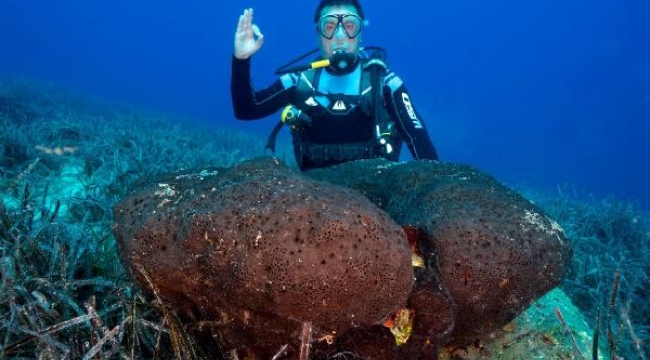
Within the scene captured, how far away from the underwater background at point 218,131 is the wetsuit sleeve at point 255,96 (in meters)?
1.49

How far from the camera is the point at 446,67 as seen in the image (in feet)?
341

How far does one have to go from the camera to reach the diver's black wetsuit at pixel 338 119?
5.06 metres

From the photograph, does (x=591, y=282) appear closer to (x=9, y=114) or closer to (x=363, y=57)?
(x=363, y=57)

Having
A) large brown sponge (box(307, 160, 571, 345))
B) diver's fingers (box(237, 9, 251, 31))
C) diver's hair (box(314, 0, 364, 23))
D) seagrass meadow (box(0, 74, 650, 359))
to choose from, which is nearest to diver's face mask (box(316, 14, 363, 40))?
diver's hair (box(314, 0, 364, 23))

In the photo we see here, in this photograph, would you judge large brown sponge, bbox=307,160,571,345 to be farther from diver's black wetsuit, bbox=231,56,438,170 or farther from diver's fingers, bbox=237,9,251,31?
diver's fingers, bbox=237,9,251,31

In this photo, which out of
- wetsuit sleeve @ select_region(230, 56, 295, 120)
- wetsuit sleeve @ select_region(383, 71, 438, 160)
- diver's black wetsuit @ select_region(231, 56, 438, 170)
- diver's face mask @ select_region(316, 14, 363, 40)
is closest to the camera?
wetsuit sleeve @ select_region(383, 71, 438, 160)

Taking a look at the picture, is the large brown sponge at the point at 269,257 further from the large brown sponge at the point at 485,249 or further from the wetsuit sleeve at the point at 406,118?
the wetsuit sleeve at the point at 406,118

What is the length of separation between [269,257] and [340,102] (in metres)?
3.82

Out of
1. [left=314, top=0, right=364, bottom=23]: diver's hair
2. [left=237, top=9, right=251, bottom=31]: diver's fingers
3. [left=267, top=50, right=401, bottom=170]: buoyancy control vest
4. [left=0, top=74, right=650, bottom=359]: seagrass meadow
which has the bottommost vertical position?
[left=0, top=74, right=650, bottom=359]: seagrass meadow

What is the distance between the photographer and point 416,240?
6.73ft

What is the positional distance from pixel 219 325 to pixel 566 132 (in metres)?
63.5

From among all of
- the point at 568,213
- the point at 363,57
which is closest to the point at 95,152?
the point at 363,57

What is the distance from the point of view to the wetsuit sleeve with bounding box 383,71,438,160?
4824 mm

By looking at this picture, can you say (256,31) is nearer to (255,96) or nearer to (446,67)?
(255,96)
